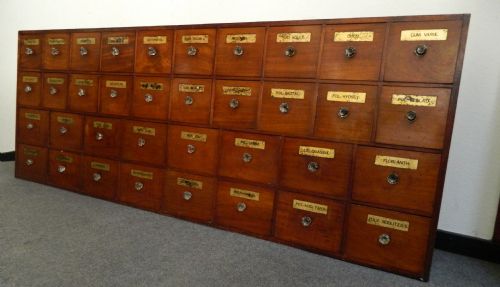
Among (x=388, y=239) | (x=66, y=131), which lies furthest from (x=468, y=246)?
(x=66, y=131)

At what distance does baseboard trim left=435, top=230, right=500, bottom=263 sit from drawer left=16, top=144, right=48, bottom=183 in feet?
10.2

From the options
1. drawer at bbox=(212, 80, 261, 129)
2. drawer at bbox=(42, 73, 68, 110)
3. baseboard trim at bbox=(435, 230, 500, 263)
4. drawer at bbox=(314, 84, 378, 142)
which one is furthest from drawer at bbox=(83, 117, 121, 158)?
baseboard trim at bbox=(435, 230, 500, 263)

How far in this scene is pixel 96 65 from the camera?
8.34ft

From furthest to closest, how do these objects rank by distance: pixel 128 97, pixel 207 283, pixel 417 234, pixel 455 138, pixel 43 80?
pixel 43 80
pixel 128 97
pixel 455 138
pixel 417 234
pixel 207 283

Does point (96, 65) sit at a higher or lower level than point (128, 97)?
higher

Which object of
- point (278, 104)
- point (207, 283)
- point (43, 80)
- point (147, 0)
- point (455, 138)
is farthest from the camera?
point (147, 0)

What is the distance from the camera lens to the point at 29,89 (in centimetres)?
284

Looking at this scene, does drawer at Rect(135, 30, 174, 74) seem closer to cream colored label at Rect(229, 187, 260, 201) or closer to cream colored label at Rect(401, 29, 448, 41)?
cream colored label at Rect(229, 187, 260, 201)

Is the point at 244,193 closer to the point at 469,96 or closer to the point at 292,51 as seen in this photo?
the point at 292,51

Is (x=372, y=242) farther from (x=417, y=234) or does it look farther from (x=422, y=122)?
(x=422, y=122)

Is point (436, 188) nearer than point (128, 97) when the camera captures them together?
Yes

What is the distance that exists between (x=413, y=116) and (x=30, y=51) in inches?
116

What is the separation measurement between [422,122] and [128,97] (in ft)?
6.32

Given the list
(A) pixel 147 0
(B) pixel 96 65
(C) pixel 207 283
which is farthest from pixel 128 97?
(C) pixel 207 283
